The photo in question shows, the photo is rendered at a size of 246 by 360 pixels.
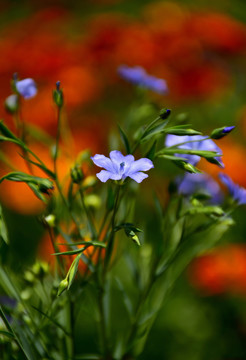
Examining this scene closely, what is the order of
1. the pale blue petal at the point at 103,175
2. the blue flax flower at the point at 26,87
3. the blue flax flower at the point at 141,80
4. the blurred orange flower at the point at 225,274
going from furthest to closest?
the blurred orange flower at the point at 225,274, the blue flax flower at the point at 141,80, the blue flax flower at the point at 26,87, the pale blue petal at the point at 103,175

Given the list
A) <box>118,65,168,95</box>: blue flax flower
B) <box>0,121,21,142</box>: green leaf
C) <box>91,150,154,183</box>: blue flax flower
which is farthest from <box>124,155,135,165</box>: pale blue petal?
<box>118,65,168,95</box>: blue flax flower

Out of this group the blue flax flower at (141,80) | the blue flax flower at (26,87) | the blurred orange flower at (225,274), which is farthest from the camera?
the blurred orange flower at (225,274)

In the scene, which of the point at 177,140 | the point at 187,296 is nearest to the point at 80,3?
the point at 187,296

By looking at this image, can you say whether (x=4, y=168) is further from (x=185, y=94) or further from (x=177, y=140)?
(x=177, y=140)

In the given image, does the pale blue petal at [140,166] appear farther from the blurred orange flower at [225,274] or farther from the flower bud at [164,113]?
the blurred orange flower at [225,274]

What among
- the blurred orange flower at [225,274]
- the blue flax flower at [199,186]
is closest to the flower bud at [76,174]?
the blue flax flower at [199,186]

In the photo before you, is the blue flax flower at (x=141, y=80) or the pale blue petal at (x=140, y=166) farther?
the blue flax flower at (x=141, y=80)

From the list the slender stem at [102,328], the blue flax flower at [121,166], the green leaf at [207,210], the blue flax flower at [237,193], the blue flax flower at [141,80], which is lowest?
the slender stem at [102,328]
